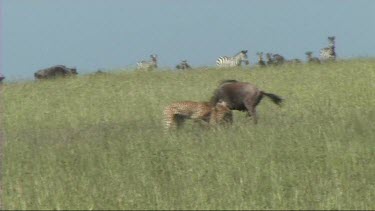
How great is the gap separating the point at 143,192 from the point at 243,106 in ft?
22.5

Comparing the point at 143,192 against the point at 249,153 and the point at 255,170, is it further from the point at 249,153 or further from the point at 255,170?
the point at 249,153

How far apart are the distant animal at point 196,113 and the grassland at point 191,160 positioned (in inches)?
8.4

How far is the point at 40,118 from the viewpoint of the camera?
14.3 metres

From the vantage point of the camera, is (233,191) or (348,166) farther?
(348,166)

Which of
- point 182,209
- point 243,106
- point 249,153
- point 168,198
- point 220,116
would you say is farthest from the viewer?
point 243,106

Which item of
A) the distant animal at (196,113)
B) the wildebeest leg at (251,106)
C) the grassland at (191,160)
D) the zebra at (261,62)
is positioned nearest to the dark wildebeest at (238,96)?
the wildebeest leg at (251,106)

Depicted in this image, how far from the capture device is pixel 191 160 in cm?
774

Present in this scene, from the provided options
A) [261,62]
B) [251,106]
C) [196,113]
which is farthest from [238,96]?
[261,62]

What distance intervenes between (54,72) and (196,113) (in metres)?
11.6

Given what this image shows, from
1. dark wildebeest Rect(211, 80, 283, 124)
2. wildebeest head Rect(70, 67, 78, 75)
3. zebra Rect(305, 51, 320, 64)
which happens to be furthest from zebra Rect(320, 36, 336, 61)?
dark wildebeest Rect(211, 80, 283, 124)

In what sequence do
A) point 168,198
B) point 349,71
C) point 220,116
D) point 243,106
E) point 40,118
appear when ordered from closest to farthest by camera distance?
point 168,198, point 220,116, point 243,106, point 40,118, point 349,71

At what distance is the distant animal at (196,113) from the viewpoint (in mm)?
12160

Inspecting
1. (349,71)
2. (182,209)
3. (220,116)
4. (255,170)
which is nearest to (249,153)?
(255,170)

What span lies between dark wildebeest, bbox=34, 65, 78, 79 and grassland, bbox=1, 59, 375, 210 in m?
7.65
